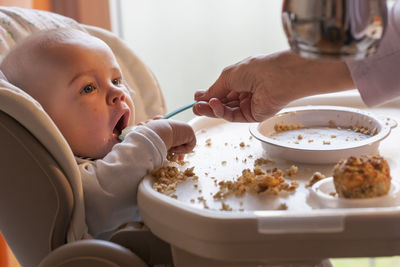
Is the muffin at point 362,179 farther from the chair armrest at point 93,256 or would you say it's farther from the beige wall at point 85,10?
the beige wall at point 85,10

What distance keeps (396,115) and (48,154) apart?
2.35ft

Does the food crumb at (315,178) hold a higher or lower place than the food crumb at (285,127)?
higher

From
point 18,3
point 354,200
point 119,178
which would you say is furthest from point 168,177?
point 18,3

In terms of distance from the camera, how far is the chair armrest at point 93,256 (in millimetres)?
706

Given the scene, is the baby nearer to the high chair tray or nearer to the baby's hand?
the baby's hand

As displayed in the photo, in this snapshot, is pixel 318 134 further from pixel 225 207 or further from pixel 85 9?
pixel 85 9

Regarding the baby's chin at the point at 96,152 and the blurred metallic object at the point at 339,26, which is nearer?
the blurred metallic object at the point at 339,26

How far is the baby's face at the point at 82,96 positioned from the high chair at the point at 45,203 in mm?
181

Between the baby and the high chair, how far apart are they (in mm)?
55

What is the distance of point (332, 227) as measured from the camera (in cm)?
59

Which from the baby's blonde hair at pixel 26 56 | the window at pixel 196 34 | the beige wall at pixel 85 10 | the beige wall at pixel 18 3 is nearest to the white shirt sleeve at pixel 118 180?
the baby's blonde hair at pixel 26 56

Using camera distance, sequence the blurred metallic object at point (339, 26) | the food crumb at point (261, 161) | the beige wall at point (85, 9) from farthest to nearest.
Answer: the beige wall at point (85, 9)
the food crumb at point (261, 161)
the blurred metallic object at point (339, 26)

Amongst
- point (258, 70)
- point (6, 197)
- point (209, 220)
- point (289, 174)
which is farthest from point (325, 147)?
point (6, 197)

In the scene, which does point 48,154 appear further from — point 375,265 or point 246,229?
point 375,265
